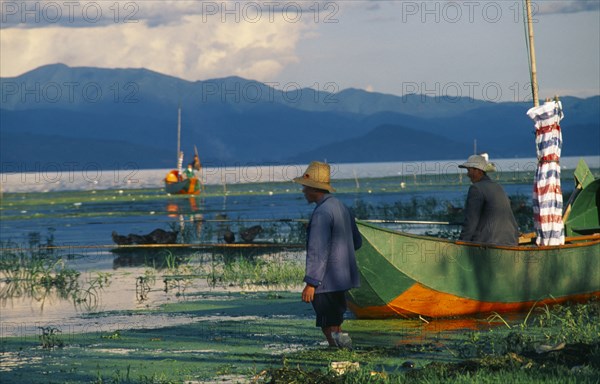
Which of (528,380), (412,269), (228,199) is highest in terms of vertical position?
(228,199)

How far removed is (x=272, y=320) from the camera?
1434 centimetres

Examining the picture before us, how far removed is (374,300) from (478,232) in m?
1.67

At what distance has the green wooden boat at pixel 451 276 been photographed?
13.4 metres

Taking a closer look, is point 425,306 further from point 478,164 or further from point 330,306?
point 330,306

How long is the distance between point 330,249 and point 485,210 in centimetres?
367

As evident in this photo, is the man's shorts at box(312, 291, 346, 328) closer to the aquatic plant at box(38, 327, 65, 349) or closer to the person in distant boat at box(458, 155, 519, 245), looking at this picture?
the person in distant boat at box(458, 155, 519, 245)

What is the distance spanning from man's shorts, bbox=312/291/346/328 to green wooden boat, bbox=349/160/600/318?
2152 millimetres

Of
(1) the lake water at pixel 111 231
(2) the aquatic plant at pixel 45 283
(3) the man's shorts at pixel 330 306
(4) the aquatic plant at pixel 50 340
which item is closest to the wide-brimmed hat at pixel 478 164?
(3) the man's shorts at pixel 330 306

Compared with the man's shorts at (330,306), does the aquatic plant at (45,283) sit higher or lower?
higher

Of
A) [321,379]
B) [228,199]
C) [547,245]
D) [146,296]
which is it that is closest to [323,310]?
[321,379]

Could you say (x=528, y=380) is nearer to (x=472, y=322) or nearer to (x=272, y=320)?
(x=472, y=322)

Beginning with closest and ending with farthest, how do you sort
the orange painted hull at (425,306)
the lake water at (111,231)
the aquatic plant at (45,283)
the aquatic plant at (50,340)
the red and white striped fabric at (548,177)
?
the aquatic plant at (50,340) < the orange painted hull at (425,306) < the red and white striped fabric at (548,177) < the lake water at (111,231) < the aquatic plant at (45,283)

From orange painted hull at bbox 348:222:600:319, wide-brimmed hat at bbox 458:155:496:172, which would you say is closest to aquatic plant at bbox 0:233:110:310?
orange painted hull at bbox 348:222:600:319

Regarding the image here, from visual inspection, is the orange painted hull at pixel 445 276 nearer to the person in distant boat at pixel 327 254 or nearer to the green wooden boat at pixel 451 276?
the green wooden boat at pixel 451 276
